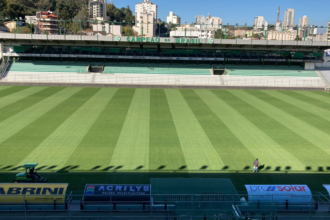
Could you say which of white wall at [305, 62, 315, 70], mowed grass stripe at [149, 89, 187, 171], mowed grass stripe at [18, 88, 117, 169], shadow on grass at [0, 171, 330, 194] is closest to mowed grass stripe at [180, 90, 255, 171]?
shadow on grass at [0, 171, 330, 194]

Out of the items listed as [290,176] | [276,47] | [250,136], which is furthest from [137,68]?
[290,176]

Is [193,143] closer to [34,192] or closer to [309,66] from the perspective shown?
[34,192]

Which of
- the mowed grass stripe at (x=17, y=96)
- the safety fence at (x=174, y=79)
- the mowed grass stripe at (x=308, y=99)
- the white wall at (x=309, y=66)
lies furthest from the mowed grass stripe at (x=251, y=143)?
the white wall at (x=309, y=66)

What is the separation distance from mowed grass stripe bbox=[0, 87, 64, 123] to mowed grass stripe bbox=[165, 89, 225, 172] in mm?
16060

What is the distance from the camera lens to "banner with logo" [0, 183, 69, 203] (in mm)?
11055

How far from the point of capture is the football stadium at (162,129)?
11.4 metres

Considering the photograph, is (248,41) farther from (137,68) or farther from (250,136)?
(250,136)

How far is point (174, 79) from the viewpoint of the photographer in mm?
47656

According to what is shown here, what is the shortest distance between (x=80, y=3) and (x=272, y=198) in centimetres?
20166

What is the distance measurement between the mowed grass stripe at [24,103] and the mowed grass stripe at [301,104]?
31029 mm

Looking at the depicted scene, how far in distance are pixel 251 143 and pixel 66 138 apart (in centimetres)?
1415

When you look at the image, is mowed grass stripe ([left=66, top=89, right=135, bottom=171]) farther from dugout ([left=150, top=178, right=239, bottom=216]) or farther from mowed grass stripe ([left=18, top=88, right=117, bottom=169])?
dugout ([left=150, top=178, right=239, bottom=216])

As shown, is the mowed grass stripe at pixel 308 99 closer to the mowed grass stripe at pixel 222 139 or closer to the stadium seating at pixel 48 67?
the mowed grass stripe at pixel 222 139

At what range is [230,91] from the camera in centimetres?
4250
